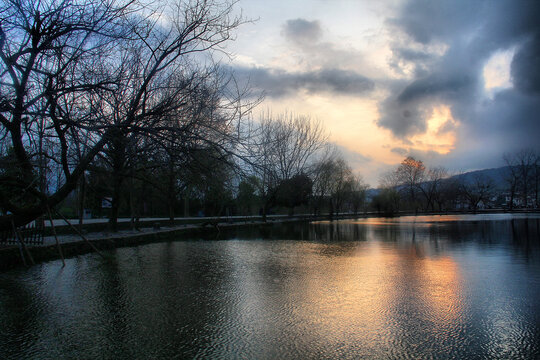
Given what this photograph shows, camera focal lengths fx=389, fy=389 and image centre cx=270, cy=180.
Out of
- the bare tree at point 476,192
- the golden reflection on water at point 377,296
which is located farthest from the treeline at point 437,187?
the golden reflection on water at point 377,296

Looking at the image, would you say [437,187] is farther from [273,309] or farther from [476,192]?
[273,309]

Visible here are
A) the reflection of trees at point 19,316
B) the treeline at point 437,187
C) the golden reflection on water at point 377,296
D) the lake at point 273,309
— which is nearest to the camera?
the lake at point 273,309

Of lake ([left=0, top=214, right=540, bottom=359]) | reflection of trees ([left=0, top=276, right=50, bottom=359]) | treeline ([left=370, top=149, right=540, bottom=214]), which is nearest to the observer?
lake ([left=0, top=214, right=540, bottom=359])

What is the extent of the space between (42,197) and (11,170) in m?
1.12

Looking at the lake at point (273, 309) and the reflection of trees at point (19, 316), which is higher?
the reflection of trees at point (19, 316)

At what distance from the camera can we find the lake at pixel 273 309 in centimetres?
431

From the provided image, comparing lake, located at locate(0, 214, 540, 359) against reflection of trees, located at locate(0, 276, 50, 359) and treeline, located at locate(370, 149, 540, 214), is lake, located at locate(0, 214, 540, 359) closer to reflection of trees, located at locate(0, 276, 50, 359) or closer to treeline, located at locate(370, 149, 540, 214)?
reflection of trees, located at locate(0, 276, 50, 359)

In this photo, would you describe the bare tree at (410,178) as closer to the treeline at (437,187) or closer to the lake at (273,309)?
the treeline at (437,187)

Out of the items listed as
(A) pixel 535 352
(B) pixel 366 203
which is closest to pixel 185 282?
(A) pixel 535 352

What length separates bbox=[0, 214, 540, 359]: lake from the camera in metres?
4.31

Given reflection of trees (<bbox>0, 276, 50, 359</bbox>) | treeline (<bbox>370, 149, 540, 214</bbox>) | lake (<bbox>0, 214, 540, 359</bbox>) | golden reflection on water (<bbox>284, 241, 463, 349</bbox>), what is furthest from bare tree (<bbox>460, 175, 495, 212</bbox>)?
reflection of trees (<bbox>0, 276, 50, 359</bbox>)

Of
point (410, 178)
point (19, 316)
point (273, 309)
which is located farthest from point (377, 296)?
point (410, 178)

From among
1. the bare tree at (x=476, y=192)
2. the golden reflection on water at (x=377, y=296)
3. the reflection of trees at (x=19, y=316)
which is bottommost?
the golden reflection on water at (x=377, y=296)

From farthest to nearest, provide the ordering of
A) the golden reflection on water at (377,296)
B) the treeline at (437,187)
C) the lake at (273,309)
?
the treeline at (437,187), the golden reflection on water at (377,296), the lake at (273,309)
